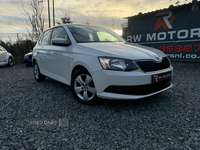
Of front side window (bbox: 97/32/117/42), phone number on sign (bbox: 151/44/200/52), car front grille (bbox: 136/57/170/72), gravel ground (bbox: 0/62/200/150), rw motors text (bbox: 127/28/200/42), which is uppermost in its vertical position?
rw motors text (bbox: 127/28/200/42)

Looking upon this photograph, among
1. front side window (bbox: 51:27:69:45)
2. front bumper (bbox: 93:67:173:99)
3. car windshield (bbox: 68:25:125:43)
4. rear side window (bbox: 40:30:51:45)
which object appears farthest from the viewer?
rear side window (bbox: 40:30:51:45)

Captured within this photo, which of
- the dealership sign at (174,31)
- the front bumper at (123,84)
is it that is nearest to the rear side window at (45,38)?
the front bumper at (123,84)

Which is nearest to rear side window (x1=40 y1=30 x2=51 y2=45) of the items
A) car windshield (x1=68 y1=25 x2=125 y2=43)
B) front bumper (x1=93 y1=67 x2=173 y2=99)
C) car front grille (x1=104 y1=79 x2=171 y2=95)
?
car windshield (x1=68 y1=25 x2=125 y2=43)

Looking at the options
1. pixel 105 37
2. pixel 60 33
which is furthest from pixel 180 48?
pixel 60 33

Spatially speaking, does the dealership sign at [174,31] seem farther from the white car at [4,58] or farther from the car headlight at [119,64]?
the white car at [4,58]

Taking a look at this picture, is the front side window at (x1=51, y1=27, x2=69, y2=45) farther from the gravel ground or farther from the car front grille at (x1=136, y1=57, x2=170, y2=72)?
the car front grille at (x1=136, y1=57, x2=170, y2=72)

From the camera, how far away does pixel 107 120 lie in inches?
97.3

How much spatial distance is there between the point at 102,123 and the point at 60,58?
6.10 feet

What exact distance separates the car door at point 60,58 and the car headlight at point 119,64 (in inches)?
41.8

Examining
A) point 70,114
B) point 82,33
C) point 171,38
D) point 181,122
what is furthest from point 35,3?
point 181,122

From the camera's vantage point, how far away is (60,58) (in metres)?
3.50

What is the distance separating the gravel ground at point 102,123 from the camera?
1905 mm

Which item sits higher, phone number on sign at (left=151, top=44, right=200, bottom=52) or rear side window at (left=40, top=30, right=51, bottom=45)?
rear side window at (left=40, top=30, right=51, bottom=45)

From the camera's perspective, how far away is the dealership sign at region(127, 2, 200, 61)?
7.78 m
